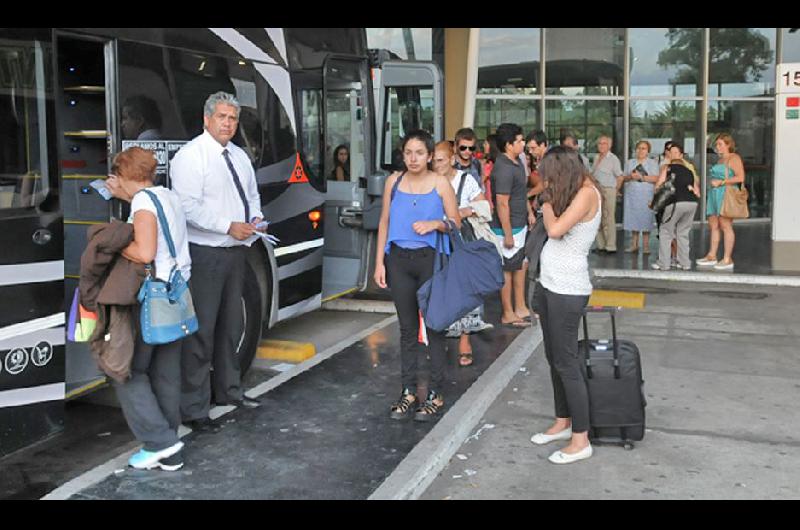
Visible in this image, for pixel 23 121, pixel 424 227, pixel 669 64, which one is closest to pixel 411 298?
pixel 424 227

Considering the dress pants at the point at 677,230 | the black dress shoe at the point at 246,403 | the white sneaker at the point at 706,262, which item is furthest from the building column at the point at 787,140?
the black dress shoe at the point at 246,403

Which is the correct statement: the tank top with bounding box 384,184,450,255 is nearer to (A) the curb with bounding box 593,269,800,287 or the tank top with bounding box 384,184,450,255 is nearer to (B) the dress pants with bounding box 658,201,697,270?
(A) the curb with bounding box 593,269,800,287

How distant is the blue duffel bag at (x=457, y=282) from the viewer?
540 centimetres

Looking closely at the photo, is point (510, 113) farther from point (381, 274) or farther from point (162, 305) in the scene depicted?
point (162, 305)

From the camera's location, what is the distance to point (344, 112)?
8086 mm

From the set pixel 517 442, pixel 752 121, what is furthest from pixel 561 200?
pixel 752 121

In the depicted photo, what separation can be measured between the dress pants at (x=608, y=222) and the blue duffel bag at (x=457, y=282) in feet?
25.9

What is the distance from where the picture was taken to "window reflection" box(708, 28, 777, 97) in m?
19.0

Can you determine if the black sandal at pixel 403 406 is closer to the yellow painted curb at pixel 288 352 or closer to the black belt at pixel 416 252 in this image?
the black belt at pixel 416 252

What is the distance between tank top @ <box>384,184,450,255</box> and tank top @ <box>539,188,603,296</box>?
84 cm

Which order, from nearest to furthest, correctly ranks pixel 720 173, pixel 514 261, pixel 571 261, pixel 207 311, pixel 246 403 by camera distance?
1. pixel 571 261
2. pixel 207 311
3. pixel 246 403
4. pixel 514 261
5. pixel 720 173

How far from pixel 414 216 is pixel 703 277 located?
6.70 m

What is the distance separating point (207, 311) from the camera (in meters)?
5.42
